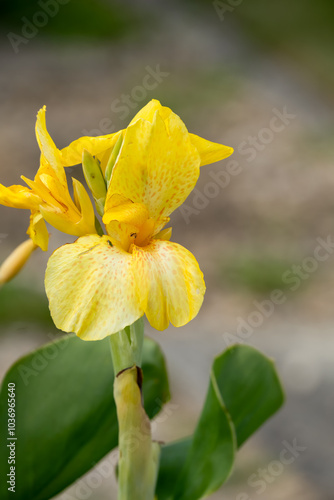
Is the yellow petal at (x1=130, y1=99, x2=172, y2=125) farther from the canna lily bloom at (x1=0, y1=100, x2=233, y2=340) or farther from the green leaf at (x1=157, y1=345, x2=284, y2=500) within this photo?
the green leaf at (x1=157, y1=345, x2=284, y2=500)

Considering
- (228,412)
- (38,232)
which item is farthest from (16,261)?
(228,412)

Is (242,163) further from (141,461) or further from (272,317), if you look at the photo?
(141,461)

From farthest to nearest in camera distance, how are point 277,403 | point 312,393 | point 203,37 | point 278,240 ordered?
point 203,37 < point 278,240 < point 312,393 < point 277,403

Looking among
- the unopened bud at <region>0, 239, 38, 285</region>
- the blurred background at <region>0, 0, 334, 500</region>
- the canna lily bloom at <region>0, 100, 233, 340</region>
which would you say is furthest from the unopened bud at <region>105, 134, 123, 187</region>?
the blurred background at <region>0, 0, 334, 500</region>

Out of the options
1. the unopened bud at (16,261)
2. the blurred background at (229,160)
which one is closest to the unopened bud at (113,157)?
the unopened bud at (16,261)

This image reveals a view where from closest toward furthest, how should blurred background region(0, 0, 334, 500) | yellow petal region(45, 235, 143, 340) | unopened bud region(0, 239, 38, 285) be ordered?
yellow petal region(45, 235, 143, 340) < unopened bud region(0, 239, 38, 285) < blurred background region(0, 0, 334, 500)

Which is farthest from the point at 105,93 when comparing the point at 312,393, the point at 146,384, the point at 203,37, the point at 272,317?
the point at 146,384

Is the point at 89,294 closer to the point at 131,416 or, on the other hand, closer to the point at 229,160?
the point at 131,416
